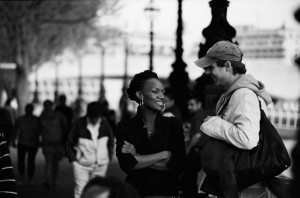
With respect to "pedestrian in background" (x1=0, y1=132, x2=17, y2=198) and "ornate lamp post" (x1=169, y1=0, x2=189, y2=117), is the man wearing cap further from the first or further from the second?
"ornate lamp post" (x1=169, y1=0, x2=189, y2=117)

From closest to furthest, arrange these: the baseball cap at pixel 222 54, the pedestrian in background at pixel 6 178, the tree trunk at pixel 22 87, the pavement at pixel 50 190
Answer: the pedestrian in background at pixel 6 178, the baseball cap at pixel 222 54, the pavement at pixel 50 190, the tree trunk at pixel 22 87

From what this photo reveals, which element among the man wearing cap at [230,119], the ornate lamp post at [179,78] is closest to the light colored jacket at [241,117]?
the man wearing cap at [230,119]

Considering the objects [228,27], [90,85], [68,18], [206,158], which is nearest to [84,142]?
[228,27]

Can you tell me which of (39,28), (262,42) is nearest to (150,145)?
(39,28)

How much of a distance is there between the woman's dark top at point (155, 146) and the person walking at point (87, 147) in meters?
5.10

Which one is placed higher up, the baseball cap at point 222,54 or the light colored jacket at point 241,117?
the baseball cap at point 222,54

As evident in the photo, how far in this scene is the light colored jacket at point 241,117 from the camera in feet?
14.5

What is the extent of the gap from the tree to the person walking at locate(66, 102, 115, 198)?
Result: 2304cm

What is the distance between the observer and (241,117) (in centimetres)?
449

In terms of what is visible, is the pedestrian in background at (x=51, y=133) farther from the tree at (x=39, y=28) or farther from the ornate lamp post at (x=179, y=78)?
the tree at (x=39, y=28)

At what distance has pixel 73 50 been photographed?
48375 mm

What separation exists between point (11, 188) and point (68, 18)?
34825 millimetres

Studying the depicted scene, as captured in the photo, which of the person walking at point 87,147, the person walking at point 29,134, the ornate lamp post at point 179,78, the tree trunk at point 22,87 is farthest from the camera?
the tree trunk at point 22,87

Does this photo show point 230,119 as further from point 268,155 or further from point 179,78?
point 179,78
